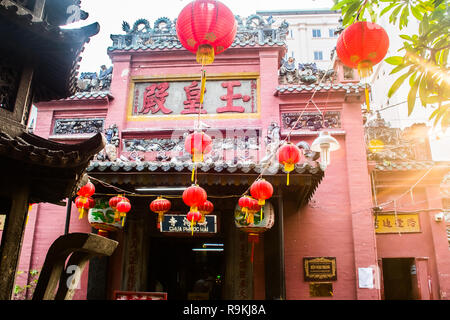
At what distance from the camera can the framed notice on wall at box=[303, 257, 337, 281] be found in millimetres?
8812

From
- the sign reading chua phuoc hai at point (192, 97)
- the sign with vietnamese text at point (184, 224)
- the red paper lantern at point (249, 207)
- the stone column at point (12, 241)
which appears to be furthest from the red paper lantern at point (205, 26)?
the sign reading chua phuoc hai at point (192, 97)

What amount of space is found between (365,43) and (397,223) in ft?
26.5

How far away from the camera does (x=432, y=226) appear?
33.5 ft

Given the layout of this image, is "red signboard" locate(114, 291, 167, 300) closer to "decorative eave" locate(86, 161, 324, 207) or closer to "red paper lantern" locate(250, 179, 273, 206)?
"decorative eave" locate(86, 161, 324, 207)

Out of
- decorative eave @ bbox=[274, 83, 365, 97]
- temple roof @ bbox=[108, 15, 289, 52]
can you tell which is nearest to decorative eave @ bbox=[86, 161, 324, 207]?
decorative eave @ bbox=[274, 83, 365, 97]

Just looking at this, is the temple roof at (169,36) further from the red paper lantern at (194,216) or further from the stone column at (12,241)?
the stone column at (12,241)

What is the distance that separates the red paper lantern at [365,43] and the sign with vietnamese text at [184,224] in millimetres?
5661

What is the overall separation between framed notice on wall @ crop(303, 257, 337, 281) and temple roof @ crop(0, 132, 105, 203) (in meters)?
6.28

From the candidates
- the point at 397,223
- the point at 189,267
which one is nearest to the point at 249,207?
the point at 397,223
